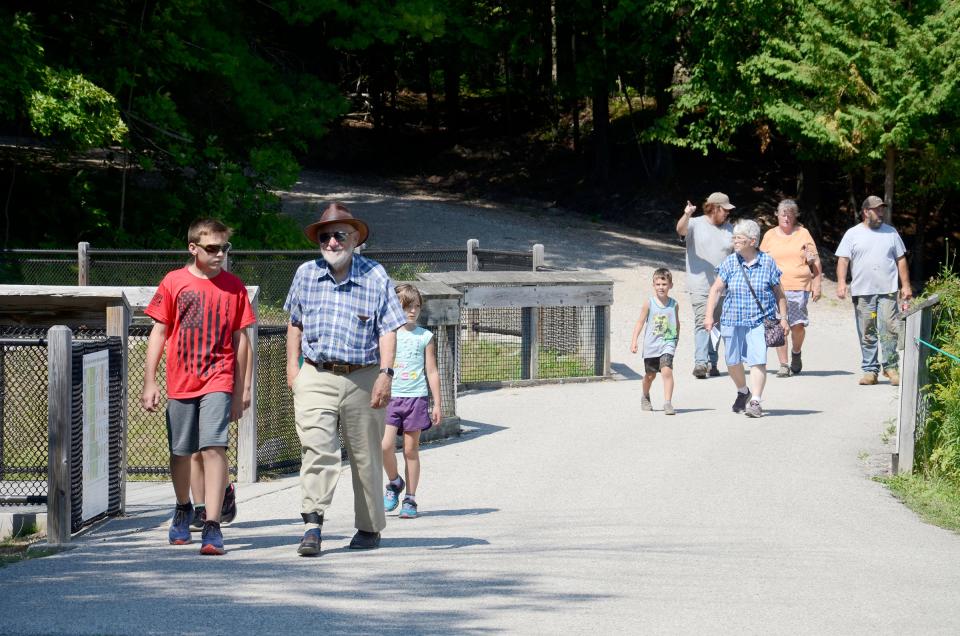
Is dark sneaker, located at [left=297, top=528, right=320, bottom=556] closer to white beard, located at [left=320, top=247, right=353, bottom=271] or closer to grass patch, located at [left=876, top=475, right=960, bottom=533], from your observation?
white beard, located at [left=320, top=247, right=353, bottom=271]

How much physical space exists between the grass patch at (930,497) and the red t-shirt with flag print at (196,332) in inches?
189

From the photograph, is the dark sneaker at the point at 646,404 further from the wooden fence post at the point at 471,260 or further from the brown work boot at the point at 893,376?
the wooden fence post at the point at 471,260

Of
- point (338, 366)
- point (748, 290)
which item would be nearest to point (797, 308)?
point (748, 290)

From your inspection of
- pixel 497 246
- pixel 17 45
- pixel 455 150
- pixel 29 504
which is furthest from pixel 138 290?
pixel 455 150

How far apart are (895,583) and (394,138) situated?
45054 mm

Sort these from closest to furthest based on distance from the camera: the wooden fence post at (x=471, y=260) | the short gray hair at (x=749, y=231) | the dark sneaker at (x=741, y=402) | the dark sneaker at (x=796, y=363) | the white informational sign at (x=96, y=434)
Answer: the white informational sign at (x=96, y=434) < the short gray hair at (x=749, y=231) < the dark sneaker at (x=741, y=402) < the dark sneaker at (x=796, y=363) < the wooden fence post at (x=471, y=260)

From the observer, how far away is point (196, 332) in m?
7.04

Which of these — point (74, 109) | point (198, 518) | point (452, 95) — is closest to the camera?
point (198, 518)

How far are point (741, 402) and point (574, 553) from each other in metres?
5.80

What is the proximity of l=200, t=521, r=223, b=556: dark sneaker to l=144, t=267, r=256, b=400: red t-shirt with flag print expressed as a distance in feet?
2.36

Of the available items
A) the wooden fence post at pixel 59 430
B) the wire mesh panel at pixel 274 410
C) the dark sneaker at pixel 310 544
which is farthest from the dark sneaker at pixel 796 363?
the wooden fence post at pixel 59 430

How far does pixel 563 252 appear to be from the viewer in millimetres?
30500

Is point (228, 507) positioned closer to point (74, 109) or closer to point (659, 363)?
point (659, 363)

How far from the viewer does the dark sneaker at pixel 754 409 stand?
40.3 feet
